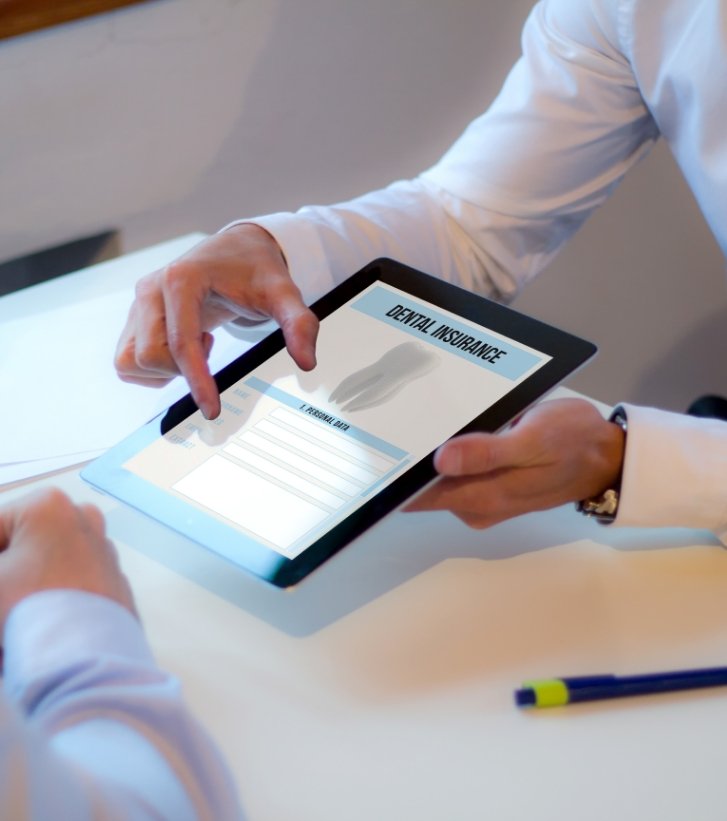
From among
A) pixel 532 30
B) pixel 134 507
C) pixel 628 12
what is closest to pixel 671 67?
pixel 628 12

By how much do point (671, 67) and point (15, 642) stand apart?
73cm

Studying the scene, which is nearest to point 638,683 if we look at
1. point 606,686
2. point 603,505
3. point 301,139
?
point 606,686

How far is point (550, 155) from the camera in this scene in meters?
0.99

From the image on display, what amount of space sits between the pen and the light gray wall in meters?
0.89

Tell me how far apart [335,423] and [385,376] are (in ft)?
0.17

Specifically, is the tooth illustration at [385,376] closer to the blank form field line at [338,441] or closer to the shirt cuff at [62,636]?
the blank form field line at [338,441]

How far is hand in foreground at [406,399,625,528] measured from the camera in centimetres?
66

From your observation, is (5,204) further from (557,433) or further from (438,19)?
(557,433)

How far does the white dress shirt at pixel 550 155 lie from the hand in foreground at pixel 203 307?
6 centimetres

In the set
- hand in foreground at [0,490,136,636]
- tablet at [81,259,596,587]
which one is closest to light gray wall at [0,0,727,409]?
tablet at [81,259,596,587]

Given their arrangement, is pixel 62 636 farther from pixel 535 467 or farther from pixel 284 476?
pixel 535 467

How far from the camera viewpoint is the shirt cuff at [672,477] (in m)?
0.69

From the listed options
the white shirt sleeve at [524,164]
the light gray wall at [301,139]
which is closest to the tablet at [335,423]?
the white shirt sleeve at [524,164]

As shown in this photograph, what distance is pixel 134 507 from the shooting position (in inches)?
25.2
